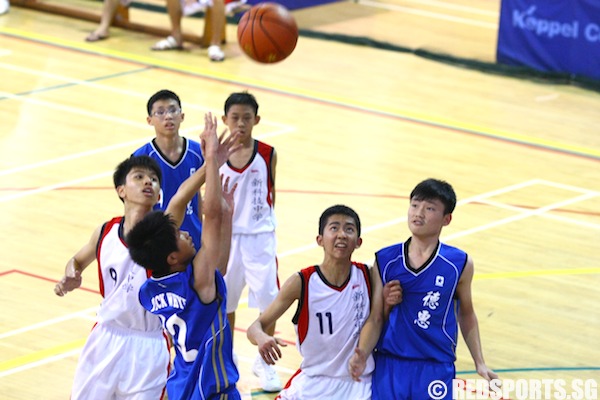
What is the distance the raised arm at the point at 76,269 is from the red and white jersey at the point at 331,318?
121cm

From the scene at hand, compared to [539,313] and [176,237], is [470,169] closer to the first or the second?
[539,313]

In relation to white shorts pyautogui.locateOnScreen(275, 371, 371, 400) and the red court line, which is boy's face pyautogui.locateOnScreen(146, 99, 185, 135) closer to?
the red court line

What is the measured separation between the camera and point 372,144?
1400cm

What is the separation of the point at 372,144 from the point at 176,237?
8.31 meters

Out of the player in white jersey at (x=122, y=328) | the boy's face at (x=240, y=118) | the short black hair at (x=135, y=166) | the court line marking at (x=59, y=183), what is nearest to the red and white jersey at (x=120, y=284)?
the player in white jersey at (x=122, y=328)

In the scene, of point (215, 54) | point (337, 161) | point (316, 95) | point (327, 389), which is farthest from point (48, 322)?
point (215, 54)

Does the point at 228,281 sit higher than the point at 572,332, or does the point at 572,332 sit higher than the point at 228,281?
the point at 228,281

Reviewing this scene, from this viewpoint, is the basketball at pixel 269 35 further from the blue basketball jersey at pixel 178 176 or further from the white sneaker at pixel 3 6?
the white sneaker at pixel 3 6

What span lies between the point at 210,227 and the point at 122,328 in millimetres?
997

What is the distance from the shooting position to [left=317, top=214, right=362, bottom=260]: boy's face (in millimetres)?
6297

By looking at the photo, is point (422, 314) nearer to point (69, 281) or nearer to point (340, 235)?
point (340, 235)

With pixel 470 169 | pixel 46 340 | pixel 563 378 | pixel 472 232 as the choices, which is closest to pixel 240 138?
pixel 46 340

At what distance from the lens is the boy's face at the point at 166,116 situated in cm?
802

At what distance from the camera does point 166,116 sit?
26.4 feet
